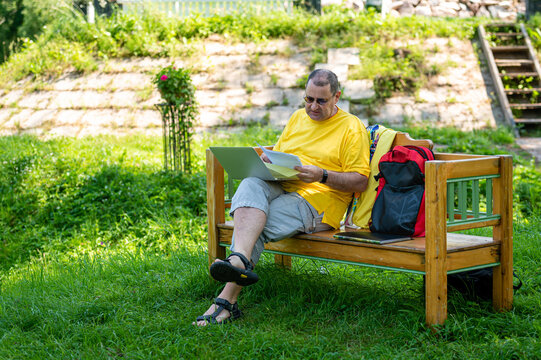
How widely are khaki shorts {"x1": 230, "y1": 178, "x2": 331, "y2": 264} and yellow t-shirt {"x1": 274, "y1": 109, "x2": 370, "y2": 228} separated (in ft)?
0.29

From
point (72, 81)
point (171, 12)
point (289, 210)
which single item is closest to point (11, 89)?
point (72, 81)

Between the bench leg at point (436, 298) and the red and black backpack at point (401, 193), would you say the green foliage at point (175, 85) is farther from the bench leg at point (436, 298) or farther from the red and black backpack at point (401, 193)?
the bench leg at point (436, 298)

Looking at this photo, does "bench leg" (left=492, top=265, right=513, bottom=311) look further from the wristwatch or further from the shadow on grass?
the shadow on grass

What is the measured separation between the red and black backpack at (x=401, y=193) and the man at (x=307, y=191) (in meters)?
0.21

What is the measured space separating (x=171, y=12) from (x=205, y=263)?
7.51 m

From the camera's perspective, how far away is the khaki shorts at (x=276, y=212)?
358cm

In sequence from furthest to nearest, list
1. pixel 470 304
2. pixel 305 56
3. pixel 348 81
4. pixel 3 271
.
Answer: pixel 305 56 < pixel 348 81 < pixel 3 271 < pixel 470 304

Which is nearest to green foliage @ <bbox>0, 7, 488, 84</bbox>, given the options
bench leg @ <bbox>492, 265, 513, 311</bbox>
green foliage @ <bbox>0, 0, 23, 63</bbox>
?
bench leg @ <bbox>492, 265, 513, 311</bbox>

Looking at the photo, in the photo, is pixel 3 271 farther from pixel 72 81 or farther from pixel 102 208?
pixel 72 81

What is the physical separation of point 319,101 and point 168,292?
5.27 ft

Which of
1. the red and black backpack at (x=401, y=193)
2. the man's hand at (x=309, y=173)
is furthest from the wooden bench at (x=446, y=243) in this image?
the man's hand at (x=309, y=173)

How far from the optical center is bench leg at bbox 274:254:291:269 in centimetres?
428

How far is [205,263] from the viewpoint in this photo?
454 centimetres

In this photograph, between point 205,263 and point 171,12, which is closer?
point 205,263
